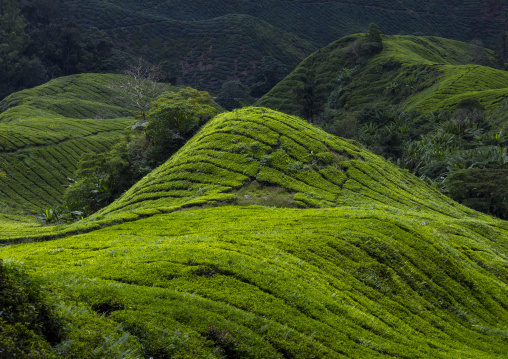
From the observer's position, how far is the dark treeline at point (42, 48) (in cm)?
9144

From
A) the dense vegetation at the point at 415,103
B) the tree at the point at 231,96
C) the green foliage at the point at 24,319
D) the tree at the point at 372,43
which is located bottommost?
the tree at the point at 231,96

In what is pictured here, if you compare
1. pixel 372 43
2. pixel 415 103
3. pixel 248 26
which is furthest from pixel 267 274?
pixel 248 26

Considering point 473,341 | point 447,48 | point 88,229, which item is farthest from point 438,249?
point 447,48

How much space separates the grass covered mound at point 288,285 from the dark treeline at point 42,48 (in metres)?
98.0

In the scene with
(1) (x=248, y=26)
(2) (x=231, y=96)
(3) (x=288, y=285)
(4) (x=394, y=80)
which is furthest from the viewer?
(1) (x=248, y=26)

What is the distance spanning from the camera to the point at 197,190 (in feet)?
67.8

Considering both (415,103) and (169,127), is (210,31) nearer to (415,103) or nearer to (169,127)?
(415,103)

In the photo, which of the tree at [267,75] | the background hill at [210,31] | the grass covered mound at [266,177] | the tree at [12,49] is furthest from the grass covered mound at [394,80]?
the tree at [12,49]

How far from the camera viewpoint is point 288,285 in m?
8.77

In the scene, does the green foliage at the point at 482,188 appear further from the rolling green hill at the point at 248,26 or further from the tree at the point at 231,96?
the rolling green hill at the point at 248,26

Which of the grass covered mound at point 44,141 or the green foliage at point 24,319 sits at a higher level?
the green foliage at point 24,319

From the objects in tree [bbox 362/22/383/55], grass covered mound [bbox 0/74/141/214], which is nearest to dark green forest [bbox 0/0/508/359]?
grass covered mound [bbox 0/74/141/214]

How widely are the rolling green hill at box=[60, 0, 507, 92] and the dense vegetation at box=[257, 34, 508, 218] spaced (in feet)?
116

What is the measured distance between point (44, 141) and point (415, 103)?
6617 centimetres
